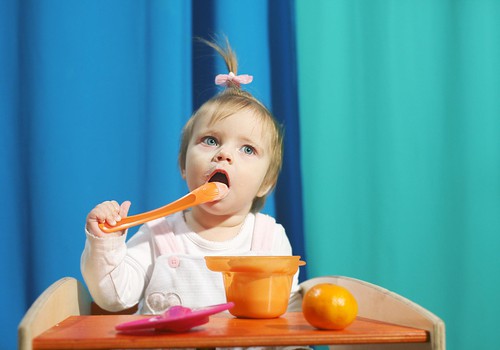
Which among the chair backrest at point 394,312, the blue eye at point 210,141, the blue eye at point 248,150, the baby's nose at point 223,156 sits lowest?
the chair backrest at point 394,312

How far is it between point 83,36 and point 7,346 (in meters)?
0.62

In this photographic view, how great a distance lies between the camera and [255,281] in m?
0.85

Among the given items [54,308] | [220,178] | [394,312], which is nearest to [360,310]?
[394,312]

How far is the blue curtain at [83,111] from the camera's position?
1285 mm

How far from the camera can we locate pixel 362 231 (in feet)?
4.64

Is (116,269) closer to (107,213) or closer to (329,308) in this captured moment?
(107,213)

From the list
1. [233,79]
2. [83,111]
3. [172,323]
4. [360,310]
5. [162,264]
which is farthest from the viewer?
[83,111]

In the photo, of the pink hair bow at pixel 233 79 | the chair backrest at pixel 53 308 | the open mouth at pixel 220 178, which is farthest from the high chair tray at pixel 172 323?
the pink hair bow at pixel 233 79

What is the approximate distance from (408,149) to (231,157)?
507 mm

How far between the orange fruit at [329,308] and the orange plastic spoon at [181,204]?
0.30 meters

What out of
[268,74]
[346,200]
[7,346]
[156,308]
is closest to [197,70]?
[268,74]

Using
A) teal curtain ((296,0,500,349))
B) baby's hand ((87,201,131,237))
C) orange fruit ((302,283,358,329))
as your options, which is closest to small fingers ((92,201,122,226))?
baby's hand ((87,201,131,237))

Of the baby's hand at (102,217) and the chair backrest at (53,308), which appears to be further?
the baby's hand at (102,217)

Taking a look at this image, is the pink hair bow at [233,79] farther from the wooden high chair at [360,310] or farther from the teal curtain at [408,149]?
the wooden high chair at [360,310]
